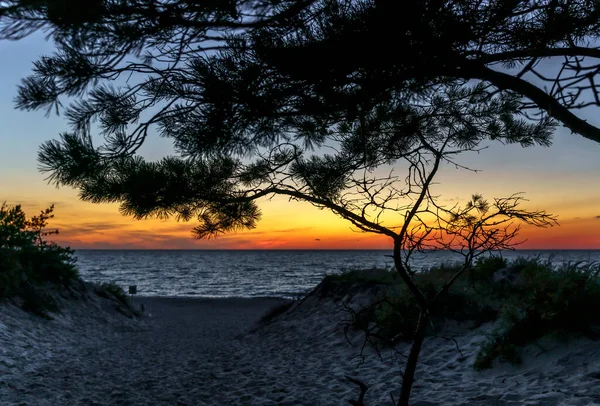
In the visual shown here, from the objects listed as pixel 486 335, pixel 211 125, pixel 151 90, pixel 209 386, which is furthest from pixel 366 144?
pixel 209 386

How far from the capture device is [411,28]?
4.09 m

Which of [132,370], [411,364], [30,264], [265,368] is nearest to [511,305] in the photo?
[411,364]

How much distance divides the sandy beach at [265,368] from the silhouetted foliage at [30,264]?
33.1 inches

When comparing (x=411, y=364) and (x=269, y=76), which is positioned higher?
(x=269, y=76)

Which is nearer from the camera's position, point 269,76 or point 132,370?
point 269,76

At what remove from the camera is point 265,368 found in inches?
337

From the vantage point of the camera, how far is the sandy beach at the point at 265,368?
580cm

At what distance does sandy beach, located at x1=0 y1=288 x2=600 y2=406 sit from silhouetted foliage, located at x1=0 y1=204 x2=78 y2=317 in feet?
2.76

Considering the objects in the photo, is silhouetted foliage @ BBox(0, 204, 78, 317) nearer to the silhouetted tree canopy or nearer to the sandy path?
the sandy path

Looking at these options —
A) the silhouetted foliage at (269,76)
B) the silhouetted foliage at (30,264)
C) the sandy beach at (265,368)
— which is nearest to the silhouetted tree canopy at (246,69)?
the silhouetted foliage at (269,76)

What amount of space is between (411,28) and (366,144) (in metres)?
2.09

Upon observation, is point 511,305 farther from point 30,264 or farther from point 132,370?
point 30,264

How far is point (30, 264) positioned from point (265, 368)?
30.8 ft

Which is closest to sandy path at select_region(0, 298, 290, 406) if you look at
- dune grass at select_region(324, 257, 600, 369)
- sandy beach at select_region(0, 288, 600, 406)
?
sandy beach at select_region(0, 288, 600, 406)
